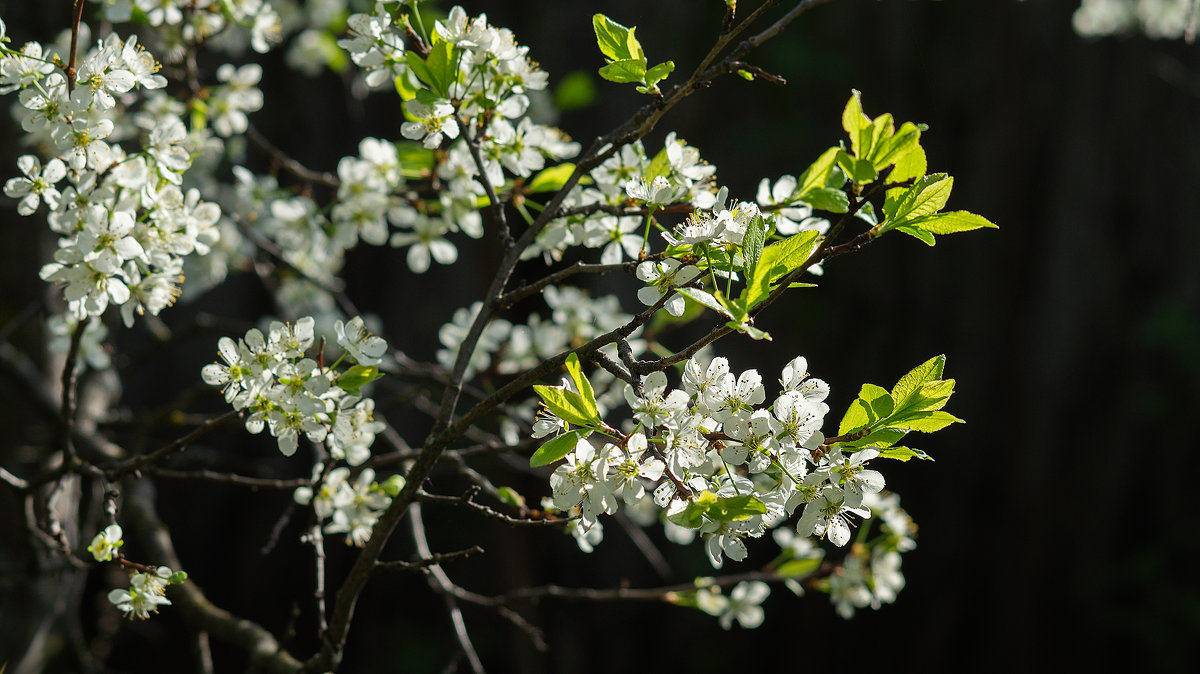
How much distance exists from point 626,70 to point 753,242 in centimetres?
20

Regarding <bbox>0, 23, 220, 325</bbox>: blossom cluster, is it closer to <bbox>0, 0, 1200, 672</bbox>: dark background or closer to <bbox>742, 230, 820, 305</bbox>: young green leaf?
<bbox>742, 230, 820, 305</bbox>: young green leaf

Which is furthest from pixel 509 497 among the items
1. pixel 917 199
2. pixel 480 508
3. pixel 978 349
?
pixel 978 349

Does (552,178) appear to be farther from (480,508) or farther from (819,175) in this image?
(480,508)

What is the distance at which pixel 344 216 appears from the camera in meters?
1.15

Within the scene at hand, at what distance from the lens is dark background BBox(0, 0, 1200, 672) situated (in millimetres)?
3006

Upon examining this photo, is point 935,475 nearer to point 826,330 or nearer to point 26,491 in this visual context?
point 826,330

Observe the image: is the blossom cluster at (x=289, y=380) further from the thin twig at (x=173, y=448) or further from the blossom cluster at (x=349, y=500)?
the blossom cluster at (x=349, y=500)

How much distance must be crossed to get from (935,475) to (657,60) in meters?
1.91

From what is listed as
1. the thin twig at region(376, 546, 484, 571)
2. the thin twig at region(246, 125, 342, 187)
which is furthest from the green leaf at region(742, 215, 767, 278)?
the thin twig at region(246, 125, 342, 187)

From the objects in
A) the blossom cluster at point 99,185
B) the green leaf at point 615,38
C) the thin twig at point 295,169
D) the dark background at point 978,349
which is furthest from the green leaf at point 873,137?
the dark background at point 978,349

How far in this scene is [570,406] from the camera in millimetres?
609

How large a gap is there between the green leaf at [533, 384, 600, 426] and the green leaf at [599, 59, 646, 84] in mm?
266

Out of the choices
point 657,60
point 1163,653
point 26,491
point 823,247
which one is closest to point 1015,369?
point 1163,653

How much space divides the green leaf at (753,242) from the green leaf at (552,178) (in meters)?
0.36
